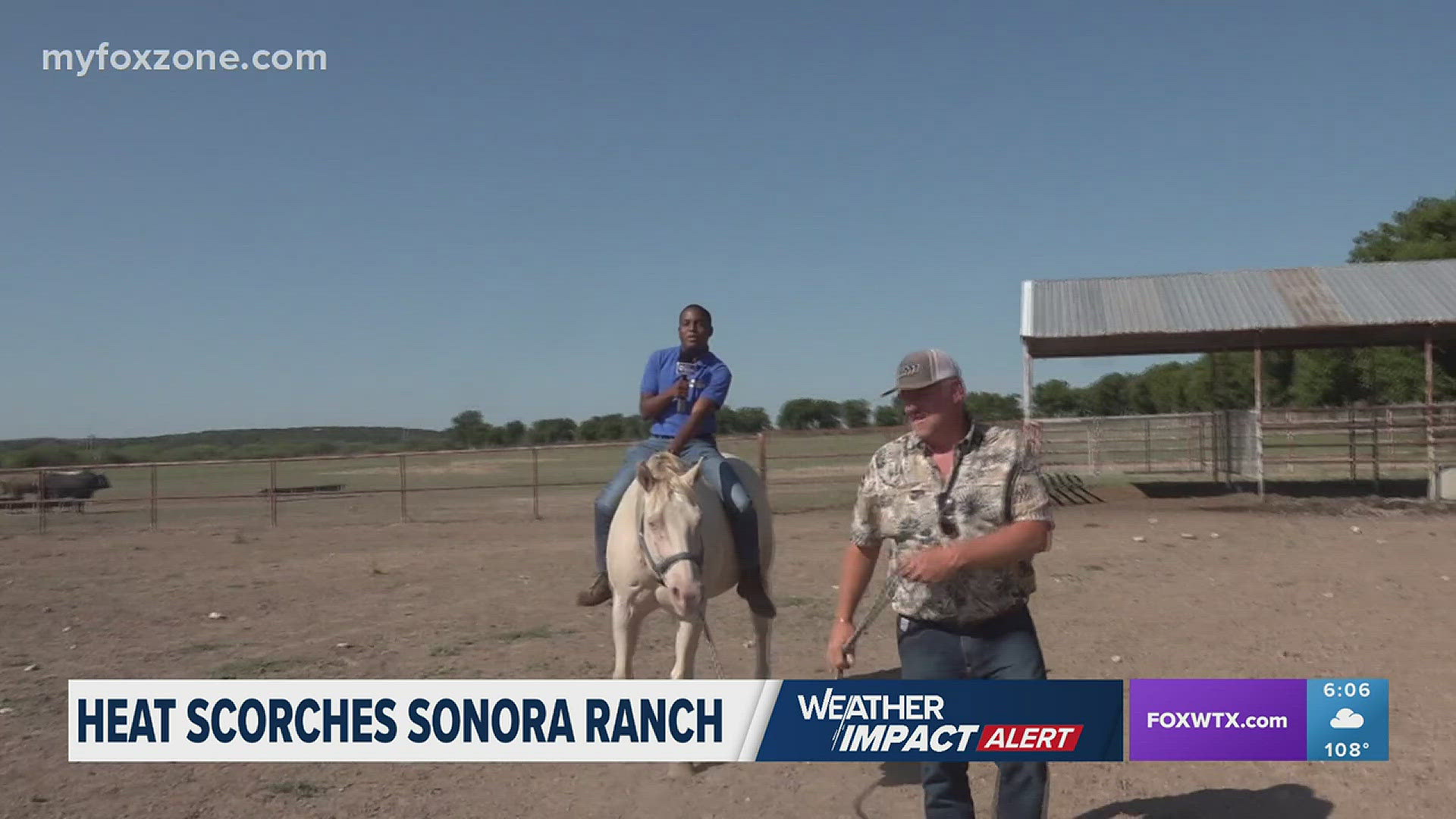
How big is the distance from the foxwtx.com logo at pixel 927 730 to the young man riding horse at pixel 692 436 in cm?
181

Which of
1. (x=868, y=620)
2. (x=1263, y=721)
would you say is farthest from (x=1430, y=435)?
(x=868, y=620)

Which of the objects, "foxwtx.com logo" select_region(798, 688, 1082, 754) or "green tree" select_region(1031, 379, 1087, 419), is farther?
"green tree" select_region(1031, 379, 1087, 419)

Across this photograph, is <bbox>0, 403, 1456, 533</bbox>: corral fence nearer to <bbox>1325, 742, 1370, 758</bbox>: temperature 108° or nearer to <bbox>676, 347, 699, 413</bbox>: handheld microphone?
<bbox>676, 347, 699, 413</bbox>: handheld microphone

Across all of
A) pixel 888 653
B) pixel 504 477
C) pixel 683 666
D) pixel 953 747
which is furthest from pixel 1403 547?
pixel 504 477

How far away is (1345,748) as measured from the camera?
452 centimetres

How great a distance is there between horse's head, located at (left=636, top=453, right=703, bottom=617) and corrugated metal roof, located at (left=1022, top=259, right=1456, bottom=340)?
13.9 m

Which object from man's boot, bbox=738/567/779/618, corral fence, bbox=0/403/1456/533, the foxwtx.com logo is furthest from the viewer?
corral fence, bbox=0/403/1456/533

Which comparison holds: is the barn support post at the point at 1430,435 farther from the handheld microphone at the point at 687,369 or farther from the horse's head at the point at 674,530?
the horse's head at the point at 674,530

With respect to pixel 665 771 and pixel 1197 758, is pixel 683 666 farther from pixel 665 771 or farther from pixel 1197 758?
pixel 1197 758

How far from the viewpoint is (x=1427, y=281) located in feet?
62.1

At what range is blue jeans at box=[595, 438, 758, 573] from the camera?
209 inches

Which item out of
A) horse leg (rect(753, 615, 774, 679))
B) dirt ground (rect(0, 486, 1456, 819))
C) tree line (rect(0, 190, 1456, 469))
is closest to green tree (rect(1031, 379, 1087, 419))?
tree line (rect(0, 190, 1456, 469))

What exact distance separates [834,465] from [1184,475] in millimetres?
11047

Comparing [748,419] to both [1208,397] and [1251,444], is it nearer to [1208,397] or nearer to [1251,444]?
[1251,444]
